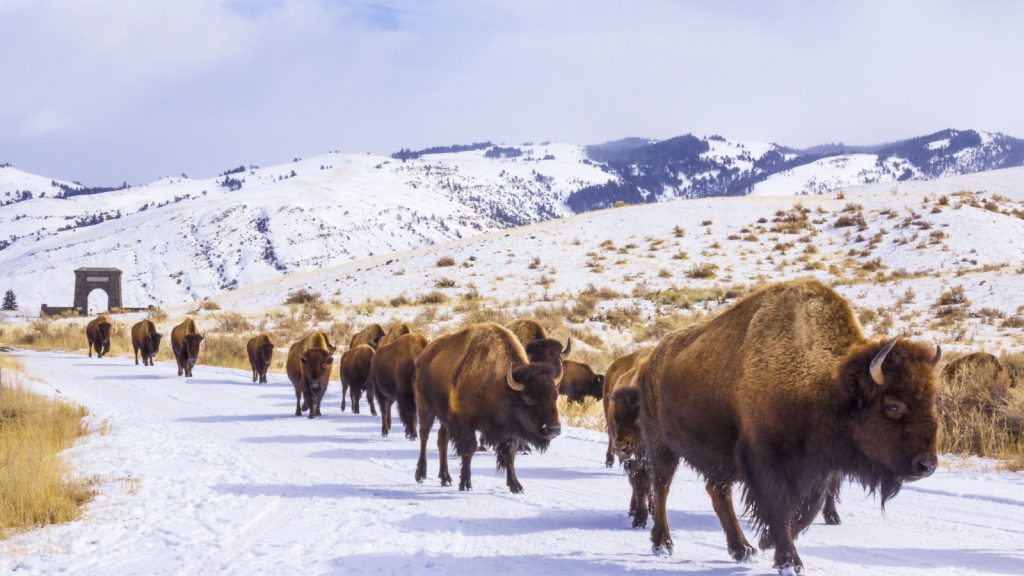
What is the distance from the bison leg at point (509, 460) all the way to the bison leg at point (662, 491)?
280 centimetres

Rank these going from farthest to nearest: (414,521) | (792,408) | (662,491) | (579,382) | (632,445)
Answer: (579,382) < (414,521) < (632,445) < (662,491) < (792,408)

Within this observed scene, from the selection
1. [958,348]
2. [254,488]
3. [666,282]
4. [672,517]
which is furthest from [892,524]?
[666,282]

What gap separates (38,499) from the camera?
24.7ft

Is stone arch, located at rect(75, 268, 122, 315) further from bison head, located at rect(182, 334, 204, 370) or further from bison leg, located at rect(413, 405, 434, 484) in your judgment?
bison leg, located at rect(413, 405, 434, 484)

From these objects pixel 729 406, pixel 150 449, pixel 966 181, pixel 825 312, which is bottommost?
pixel 150 449

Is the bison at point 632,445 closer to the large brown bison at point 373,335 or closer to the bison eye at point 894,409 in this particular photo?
the bison eye at point 894,409

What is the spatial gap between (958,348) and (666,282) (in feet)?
62.4

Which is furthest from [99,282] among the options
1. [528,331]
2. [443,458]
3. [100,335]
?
[443,458]

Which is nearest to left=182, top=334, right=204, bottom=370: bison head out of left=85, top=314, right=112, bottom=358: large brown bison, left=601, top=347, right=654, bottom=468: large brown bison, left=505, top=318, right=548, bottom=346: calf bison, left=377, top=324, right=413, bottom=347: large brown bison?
left=85, top=314, right=112, bottom=358: large brown bison

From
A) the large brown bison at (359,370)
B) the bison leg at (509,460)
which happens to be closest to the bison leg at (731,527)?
the bison leg at (509,460)

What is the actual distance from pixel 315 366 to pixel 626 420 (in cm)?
960

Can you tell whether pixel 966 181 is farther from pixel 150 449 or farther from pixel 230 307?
pixel 150 449

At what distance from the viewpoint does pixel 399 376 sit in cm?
1209

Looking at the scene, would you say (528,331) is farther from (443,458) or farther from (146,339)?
(146,339)
